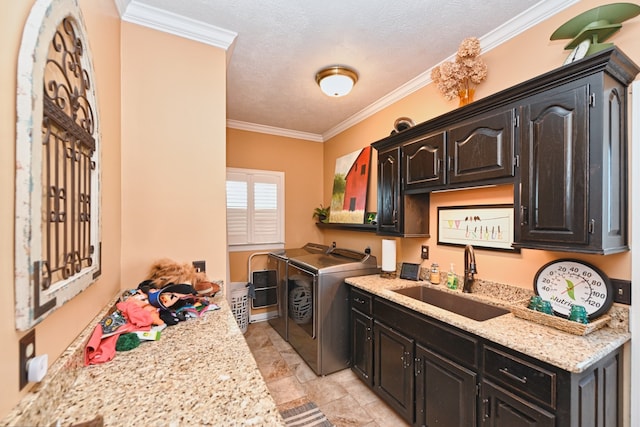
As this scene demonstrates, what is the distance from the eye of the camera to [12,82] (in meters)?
0.68

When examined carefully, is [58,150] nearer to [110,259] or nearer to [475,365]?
[110,259]

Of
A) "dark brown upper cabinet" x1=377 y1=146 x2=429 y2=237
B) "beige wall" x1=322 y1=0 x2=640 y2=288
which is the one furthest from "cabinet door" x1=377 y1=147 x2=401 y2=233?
Result: "beige wall" x1=322 y1=0 x2=640 y2=288

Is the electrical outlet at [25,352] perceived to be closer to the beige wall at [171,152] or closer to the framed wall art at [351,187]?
the beige wall at [171,152]

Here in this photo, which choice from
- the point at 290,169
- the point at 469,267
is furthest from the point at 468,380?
the point at 290,169

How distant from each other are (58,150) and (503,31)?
261 centimetres

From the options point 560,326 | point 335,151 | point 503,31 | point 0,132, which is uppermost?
point 503,31

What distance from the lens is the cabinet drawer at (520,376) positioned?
3.85 feet

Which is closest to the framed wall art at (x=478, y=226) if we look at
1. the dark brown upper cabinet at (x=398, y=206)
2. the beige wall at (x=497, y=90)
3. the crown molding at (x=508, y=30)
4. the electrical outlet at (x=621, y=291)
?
the beige wall at (x=497, y=90)

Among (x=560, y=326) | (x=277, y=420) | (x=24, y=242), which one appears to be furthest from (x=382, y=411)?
(x=24, y=242)

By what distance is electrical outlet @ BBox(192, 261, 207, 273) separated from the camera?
1.93m

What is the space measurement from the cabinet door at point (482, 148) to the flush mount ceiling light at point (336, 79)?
41.4 inches

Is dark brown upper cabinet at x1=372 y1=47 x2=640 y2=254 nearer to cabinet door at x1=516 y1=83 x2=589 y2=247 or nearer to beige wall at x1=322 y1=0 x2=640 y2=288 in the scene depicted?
cabinet door at x1=516 y1=83 x2=589 y2=247

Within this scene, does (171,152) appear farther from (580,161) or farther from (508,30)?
(508,30)

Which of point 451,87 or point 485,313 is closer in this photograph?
point 485,313
